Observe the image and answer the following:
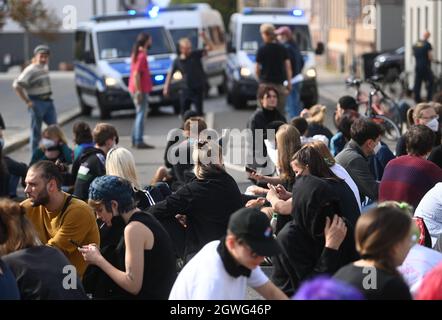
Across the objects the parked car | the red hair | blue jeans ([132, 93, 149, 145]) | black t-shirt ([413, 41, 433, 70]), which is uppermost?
the red hair

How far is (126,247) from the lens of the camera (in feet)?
20.6

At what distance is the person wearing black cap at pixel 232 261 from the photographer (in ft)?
16.9

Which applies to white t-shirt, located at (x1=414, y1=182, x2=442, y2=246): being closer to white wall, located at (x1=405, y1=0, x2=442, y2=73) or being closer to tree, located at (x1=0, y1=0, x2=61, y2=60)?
white wall, located at (x1=405, y1=0, x2=442, y2=73)

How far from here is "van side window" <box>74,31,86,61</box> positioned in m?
27.9

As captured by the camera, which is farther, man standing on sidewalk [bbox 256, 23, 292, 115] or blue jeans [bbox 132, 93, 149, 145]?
blue jeans [bbox 132, 93, 149, 145]

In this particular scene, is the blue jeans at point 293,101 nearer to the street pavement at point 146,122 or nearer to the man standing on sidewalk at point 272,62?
the street pavement at point 146,122

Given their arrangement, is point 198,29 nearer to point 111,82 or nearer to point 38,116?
point 111,82

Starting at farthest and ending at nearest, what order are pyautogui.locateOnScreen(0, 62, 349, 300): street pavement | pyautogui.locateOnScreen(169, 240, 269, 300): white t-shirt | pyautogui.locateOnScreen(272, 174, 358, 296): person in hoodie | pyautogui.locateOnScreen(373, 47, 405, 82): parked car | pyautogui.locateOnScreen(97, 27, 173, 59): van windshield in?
pyautogui.locateOnScreen(373, 47, 405, 82): parked car, pyautogui.locateOnScreen(97, 27, 173, 59): van windshield, pyautogui.locateOnScreen(0, 62, 349, 300): street pavement, pyautogui.locateOnScreen(272, 174, 358, 296): person in hoodie, pyautogui.locateOnScreen(169, 240, 269, 300): white t-shirt

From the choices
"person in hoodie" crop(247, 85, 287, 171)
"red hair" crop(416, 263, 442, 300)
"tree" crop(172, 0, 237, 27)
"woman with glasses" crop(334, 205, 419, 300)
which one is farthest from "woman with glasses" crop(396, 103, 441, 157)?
"tree" crop(172, 0, 237, 27)

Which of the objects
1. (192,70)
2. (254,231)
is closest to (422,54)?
(192,70)

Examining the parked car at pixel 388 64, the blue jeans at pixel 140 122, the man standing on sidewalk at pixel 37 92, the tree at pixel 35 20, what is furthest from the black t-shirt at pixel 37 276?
the tree at pixel 35 20

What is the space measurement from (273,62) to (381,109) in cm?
190

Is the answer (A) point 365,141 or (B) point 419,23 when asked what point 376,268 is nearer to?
(A) point 365,141

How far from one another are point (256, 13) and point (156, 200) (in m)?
20.2
